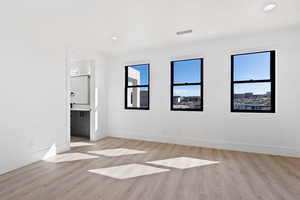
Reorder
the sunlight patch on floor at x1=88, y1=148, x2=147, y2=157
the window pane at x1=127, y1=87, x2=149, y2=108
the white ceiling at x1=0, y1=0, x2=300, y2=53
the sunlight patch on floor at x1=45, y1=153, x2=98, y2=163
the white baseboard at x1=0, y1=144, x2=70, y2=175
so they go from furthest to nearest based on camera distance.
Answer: the window pane at x1=127, y1=87, x2=149, y2=108 < the sunlight patch on floor at x1=88, y1=148, x2=147, y2=157 < the sunlight patch on floor at x1=45, y1=153, x2=98, y2=163 < the white baseboard at x1=0, y1=144, x2=70, y2=175 < the white ceiling at x1=0, y1=0, x2=300, y2=53

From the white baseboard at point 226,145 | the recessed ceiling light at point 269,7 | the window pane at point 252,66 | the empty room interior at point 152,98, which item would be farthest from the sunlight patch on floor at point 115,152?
the recessed ceiling light at point 269,7

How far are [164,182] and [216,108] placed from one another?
92.4 inches

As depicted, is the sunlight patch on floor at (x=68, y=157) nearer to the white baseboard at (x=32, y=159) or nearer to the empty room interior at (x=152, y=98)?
the empty room interior at (x=152, y=98)

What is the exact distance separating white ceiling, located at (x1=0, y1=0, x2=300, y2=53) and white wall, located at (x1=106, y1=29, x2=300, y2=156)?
395mm

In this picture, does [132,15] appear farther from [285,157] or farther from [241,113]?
[285,157]

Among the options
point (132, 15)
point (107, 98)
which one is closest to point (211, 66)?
point (132, 15)

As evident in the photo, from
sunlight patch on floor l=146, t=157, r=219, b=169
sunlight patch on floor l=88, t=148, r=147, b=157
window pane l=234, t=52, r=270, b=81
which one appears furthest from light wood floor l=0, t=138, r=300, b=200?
window pane l=234, t=52, r=270, b=81

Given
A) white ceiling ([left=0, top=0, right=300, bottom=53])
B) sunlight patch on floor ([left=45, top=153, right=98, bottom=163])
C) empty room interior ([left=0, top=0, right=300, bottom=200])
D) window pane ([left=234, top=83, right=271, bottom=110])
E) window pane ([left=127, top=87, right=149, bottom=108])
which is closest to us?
empty room interior ([left=0, top=0, right=300, bottom=200])

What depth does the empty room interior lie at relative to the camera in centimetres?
225

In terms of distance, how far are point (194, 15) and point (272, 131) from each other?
289cm

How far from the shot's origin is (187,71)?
13.8ft

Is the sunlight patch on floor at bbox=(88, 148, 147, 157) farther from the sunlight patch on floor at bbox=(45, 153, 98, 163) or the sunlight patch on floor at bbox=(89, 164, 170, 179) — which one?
the sunlight patch on floor at bbox=(89, 164, 170, 179)

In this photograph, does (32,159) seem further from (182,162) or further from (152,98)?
(152,98)

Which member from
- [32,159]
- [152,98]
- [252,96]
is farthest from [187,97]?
[32,159]
